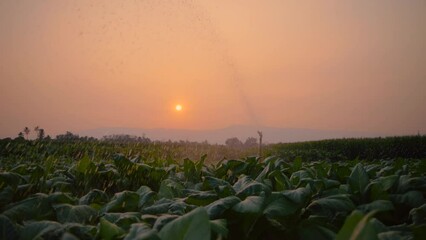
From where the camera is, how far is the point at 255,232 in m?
2.15

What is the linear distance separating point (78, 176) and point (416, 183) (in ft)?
10.7

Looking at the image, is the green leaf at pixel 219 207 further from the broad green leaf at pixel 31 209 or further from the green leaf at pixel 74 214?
the broad green leaf at pixel 31 209

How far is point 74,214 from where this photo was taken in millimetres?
2111

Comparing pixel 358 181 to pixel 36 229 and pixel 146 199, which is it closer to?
pixel 146 199

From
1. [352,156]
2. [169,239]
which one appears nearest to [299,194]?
[169,239]

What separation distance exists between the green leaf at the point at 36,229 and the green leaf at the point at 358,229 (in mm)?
1130

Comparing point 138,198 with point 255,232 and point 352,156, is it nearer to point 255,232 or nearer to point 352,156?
point 255,232

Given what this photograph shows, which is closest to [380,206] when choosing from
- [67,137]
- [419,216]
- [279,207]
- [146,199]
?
[419,216]

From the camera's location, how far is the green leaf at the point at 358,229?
3.56ft

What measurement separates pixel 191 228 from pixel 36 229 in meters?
0.72

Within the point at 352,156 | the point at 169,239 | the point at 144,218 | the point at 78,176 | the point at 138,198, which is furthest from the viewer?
the point at 352,156

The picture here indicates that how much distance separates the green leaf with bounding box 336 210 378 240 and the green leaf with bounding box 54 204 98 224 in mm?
1426

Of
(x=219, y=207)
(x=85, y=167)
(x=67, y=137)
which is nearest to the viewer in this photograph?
(x=219, y=207)

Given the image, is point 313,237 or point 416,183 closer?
point 313,237
